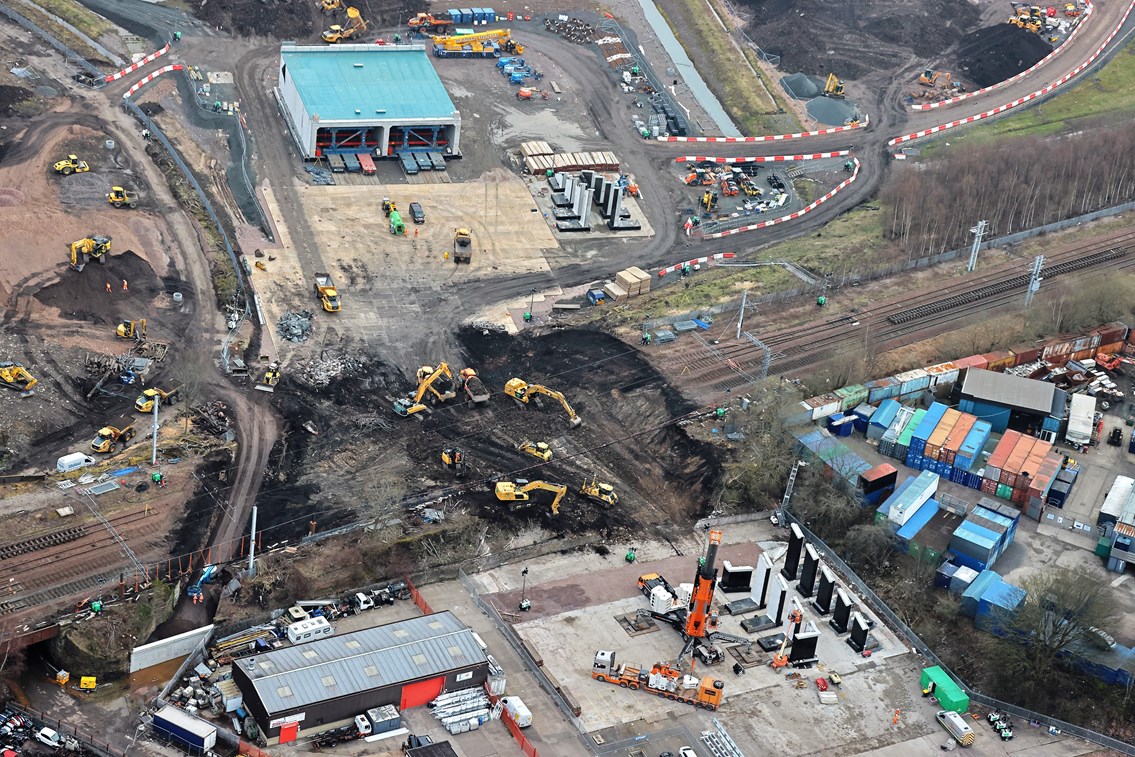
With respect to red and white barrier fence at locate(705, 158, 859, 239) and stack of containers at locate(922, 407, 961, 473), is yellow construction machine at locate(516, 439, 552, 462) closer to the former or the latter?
stack of containers at locate(922, 407, 961, 473)

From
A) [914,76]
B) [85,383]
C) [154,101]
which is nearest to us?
[85,383]

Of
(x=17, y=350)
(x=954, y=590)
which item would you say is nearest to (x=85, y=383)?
(x=17, y=350)

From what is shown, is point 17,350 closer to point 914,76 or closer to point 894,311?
point 894,311

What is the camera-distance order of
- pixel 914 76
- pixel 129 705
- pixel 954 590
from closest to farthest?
pixel 129 705 < pixel 954 590 < pixel 914 76

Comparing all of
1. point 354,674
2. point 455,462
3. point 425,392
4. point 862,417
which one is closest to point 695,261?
point 862,417

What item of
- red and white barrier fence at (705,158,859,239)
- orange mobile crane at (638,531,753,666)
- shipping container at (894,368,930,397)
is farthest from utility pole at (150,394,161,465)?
red and white barrier fence at (705,158,859,239)

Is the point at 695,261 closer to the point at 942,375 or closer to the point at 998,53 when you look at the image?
the point at 942,375

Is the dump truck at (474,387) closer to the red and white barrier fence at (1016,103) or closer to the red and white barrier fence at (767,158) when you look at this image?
the red and white barrier fence at (767,158)
